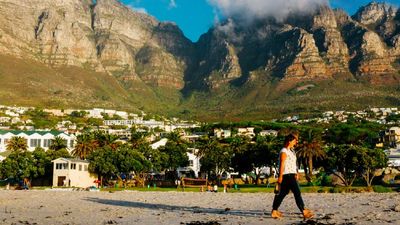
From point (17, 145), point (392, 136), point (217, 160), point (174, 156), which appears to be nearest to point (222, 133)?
point (392, 136)

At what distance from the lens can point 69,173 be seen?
6712cm

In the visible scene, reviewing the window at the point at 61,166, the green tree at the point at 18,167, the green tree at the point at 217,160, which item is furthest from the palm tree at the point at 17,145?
the green tree at the point at 217,160

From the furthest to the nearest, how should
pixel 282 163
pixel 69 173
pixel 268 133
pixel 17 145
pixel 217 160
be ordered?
1. pixel 268 133
2. pixel 17 145
3. pixel 217 160
4. pixel 69 173
5. pixel 282 163

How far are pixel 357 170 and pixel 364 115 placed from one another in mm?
142651

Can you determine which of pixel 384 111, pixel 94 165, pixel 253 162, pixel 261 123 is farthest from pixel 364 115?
pixel 94 165

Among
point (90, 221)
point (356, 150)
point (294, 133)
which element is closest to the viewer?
point (294, 133)

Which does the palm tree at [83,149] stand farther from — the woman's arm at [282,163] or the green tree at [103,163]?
the woman's arm at [282,163]

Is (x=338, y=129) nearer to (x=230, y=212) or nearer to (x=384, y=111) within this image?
(x=384, y=111)

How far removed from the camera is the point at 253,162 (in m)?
72.6

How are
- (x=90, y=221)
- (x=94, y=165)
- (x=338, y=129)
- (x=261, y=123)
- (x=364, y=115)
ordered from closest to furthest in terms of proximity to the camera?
(x=90, y=221), (x=94, y=165), (x=338, y=129), (x=261, y=123), (x=364, y=115)

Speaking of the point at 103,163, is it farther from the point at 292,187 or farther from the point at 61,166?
the point at 292,187

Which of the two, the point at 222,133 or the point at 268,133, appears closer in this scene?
the point at 268,133

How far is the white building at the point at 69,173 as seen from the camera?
67438mm

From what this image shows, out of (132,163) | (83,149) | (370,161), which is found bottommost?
(370,161)
